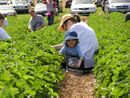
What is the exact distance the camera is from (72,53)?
11.9 metres

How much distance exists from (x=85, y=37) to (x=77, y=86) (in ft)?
7.08

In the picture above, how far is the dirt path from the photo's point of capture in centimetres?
952

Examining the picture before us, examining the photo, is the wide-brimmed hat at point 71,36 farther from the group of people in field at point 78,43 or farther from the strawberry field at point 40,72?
the strawberry field at point 40,72

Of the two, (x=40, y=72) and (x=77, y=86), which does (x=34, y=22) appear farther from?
(x=40, y=72)

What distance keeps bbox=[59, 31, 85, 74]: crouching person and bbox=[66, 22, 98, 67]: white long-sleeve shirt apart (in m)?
0.13

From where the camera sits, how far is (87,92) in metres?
9.79

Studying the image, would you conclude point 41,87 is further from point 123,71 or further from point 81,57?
point 81,57

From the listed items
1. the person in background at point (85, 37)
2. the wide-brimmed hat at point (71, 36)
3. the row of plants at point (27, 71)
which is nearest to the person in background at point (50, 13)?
the person in background at point (85, 37)

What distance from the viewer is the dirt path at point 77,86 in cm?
952

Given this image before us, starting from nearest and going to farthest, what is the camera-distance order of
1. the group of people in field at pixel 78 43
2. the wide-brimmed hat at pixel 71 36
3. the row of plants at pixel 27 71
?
the row of plants at pixel 27 71, the wide-brimmed hat at pixel 71 36, the group of people in field at pixel 78 43

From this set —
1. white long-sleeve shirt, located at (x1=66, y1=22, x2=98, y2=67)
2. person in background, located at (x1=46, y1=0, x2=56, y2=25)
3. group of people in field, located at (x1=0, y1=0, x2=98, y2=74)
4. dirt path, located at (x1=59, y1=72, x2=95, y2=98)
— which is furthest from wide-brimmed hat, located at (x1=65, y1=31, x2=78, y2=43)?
person in background, located at (x1=46, y1=0, x2=56, y2=25)

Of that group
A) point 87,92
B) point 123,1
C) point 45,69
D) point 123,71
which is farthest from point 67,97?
point 123,1

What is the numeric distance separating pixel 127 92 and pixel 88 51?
5729 mm

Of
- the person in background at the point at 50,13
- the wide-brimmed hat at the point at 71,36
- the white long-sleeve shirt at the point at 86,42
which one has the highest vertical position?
the wide-brimmed hat at the point at 71,36
